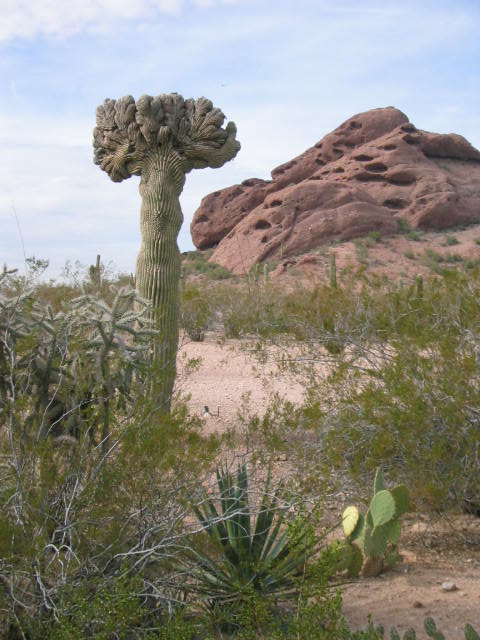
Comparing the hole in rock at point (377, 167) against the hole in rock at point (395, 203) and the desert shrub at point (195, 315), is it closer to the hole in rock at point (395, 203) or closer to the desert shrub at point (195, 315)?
the hole in rock at point (395, 203)

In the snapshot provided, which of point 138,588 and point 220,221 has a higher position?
point 220,221

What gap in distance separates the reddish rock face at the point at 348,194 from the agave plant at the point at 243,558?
113 ft

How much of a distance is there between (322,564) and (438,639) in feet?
2.36

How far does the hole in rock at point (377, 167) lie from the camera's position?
46.2 metres

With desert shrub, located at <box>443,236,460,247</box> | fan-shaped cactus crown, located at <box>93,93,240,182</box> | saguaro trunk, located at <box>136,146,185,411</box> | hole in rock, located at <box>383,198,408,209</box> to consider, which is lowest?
saguaro trunk, located at <box>136,146,185,411</box>

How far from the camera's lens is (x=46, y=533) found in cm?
345

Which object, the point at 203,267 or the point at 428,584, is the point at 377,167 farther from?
the point at 428,584

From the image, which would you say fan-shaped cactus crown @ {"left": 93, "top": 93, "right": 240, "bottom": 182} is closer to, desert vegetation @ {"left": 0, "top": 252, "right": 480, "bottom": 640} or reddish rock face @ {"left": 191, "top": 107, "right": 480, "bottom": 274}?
desert vegetation @ {"left": 0, "top": 252, "right": 480, "bottom": 640}

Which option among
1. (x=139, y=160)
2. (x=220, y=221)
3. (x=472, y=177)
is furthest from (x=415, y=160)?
(x=139, y=160)

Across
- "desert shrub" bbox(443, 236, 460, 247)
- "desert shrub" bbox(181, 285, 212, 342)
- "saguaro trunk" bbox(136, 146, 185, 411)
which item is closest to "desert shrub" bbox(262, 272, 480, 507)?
"saguaro trunk" bbox(136, 146, 185, 411)

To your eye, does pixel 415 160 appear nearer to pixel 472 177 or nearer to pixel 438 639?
pixel 472 177

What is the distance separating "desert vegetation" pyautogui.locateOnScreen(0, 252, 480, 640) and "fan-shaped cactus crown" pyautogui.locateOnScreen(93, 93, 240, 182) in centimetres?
359

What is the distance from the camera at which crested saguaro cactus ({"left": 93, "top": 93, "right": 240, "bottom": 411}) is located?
8406 millimetres

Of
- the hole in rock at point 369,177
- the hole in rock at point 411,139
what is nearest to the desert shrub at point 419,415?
the hole in rock at point 369,177
